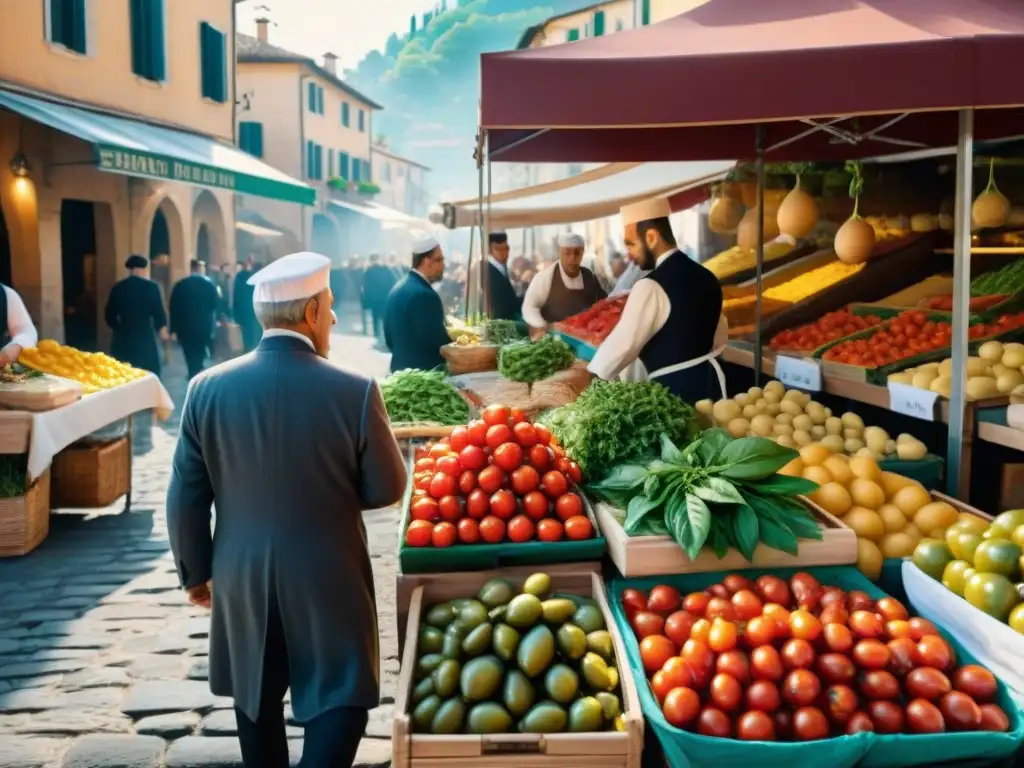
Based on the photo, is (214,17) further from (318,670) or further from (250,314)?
(318,670)

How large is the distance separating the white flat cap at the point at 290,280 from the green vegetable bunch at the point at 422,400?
8.71ft

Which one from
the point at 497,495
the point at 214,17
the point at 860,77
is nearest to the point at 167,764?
the point at 497,495

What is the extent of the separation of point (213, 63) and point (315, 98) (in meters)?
21.5

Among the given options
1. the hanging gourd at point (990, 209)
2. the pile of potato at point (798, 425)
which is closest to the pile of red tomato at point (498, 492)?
the pile of potato at point (798, 425)

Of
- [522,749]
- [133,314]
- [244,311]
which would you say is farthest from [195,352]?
[522,749]

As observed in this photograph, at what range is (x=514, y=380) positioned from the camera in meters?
6.34

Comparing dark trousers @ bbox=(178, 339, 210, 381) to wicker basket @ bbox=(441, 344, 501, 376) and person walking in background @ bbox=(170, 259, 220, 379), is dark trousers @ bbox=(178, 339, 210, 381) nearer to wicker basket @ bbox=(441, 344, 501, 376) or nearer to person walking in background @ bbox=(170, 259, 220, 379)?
person walking in background @ bbox=(170, 259, 220, 379)

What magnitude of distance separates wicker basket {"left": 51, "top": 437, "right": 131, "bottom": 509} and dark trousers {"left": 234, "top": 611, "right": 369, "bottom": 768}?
5148 millimetres

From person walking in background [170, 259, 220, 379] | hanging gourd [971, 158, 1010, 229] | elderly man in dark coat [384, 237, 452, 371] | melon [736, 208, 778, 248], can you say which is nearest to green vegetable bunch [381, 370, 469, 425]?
elderly man in dark coat [384, 237, 452, 371]

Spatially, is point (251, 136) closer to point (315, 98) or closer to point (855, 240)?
point (315, 98)

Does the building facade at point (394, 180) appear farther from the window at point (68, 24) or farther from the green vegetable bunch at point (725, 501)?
the green vegetable bunch at point (725, 501)

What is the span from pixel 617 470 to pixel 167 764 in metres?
2.02

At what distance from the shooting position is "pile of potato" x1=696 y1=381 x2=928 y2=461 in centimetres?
512

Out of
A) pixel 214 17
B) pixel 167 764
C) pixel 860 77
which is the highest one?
pixel 214 17
